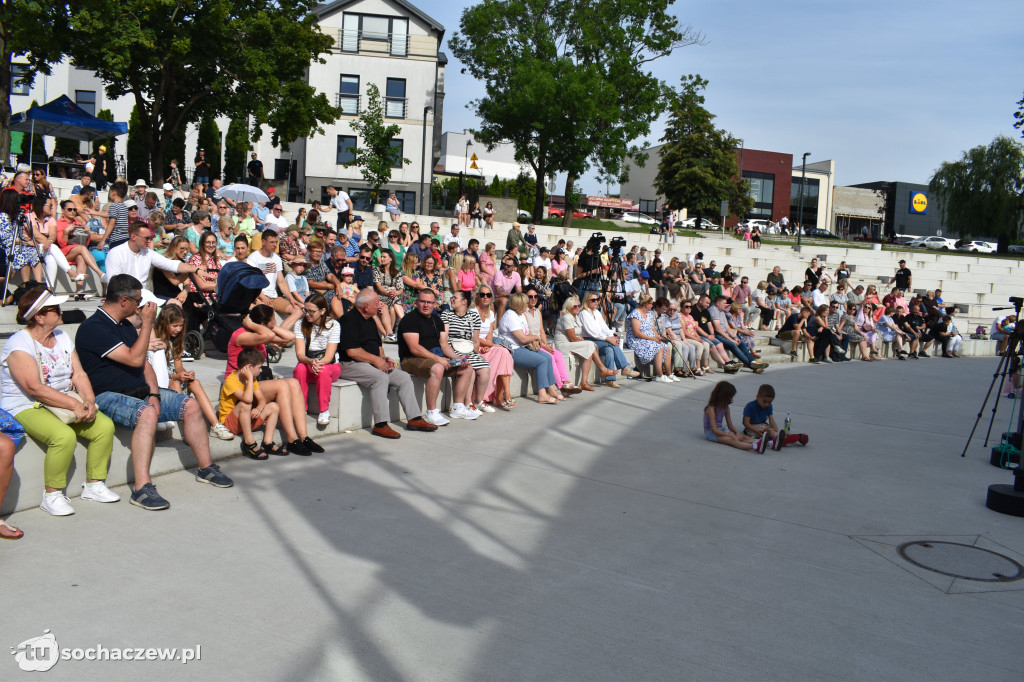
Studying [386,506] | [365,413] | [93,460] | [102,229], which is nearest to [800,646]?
[386,506]

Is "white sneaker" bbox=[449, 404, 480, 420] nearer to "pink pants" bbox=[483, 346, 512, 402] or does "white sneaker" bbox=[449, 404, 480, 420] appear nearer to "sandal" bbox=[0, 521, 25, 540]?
"pink pants" bbox=[483, 346, 512, 402]

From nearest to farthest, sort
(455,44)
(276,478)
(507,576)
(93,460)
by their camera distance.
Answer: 1. (507,576)
2. (93,460)
3. (276,478)
4. (455,44)

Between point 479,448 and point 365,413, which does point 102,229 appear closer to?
point 365,413

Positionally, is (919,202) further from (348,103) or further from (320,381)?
(320,381)

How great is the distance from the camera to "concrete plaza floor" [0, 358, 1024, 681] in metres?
4.00

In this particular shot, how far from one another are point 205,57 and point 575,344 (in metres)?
20.8

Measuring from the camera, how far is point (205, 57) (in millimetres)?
27156

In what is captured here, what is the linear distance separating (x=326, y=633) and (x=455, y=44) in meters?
38.1

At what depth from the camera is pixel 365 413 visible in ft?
27.6

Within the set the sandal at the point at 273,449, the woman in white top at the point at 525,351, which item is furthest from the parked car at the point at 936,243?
the sandal at the point at 273,449

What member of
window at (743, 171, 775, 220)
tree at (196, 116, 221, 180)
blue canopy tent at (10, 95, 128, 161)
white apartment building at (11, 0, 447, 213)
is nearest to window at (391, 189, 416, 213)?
white apartment building at (11, 0, 447, 213)

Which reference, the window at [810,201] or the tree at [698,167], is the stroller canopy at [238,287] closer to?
the tree at [698,167]

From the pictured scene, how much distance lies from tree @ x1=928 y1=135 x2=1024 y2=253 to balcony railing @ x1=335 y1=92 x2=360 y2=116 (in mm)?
34654

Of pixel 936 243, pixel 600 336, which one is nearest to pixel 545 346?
pixel 600 336
